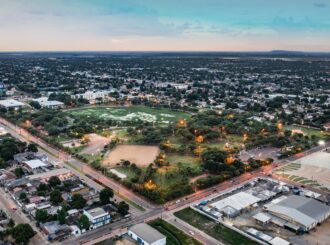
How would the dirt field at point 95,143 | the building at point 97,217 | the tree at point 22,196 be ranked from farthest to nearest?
the dirt field at point 95,143
the tree at point 22,196
the building at point 97,217

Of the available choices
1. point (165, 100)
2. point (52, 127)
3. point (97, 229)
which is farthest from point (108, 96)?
point (97, 229)

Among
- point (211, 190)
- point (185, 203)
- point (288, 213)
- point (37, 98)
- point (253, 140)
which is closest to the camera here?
point (288, 213)

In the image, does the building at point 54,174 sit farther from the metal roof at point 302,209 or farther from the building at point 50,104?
the building at point 50,104

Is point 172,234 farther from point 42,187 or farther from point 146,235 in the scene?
point 42,187

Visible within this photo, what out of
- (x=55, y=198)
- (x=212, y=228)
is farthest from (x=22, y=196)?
(x=212, y=228)

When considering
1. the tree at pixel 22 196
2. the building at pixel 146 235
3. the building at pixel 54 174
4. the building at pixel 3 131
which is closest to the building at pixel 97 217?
the building at pixel 146 235

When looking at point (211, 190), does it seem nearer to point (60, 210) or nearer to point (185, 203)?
point (185, 203)
